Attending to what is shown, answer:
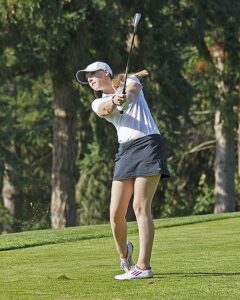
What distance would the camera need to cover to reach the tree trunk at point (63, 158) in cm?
2769

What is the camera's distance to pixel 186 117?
33531 millimetres

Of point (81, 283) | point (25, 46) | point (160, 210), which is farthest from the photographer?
point (160, 210)

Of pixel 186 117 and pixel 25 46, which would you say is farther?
pixel 186 117

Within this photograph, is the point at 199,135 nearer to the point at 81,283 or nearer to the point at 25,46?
the point at 25,46

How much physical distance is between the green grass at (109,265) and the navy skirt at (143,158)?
81 centimetres

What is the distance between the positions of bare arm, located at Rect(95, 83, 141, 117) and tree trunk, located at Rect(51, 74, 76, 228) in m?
18.6

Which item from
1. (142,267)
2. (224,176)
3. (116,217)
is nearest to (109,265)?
(116,217)

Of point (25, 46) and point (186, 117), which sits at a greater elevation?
point (25, 46)

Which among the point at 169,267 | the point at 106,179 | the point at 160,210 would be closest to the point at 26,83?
the point at 106,179

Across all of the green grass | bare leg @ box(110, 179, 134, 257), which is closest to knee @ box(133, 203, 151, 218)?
bare leg @ box(110, 179, 134, 257)

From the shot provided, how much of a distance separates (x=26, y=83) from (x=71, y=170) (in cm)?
777

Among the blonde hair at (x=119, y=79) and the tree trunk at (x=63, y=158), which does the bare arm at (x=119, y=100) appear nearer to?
the blonde hair at (x=119, y=79)

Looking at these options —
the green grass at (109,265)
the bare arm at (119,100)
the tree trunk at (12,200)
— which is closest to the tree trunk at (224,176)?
the tree trunk at (12,200)

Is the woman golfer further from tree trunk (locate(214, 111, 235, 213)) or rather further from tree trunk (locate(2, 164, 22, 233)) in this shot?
tree trunk (locate(2, 164, 22, 233))
